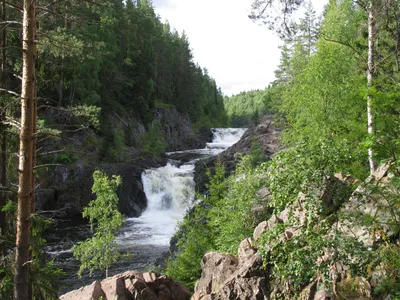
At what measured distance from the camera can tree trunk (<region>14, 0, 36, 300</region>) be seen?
18.4ft

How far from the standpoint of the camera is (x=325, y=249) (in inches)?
256

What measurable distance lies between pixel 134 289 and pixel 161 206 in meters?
17.7

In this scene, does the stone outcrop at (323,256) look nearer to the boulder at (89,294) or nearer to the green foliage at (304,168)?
the green foliage at (304,168)

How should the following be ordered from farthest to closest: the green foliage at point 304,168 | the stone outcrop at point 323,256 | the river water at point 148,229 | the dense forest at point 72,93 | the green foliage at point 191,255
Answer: the river water at point 148,229 → the green foliage at point 191,255 → the green foliage at point 304,168 → the stone outcrop at point 323,256 → the dense forest at point 72,93

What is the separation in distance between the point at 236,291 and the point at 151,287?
319 cm

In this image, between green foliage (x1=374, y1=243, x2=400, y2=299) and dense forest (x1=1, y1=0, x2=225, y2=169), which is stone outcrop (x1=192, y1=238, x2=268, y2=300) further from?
dense forest (x1=1, y1=0, x2=225, y2=169)

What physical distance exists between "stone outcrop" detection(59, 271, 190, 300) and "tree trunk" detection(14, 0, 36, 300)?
17.4ft

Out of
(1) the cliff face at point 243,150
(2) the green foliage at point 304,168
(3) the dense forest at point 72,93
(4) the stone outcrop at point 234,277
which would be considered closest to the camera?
(3) the dense forest at point 72,93

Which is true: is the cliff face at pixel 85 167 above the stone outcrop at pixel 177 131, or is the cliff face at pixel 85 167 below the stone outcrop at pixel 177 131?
below

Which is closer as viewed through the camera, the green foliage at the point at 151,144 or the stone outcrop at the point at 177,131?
the green foliage at the point at 151,144

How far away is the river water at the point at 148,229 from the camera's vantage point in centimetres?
1742

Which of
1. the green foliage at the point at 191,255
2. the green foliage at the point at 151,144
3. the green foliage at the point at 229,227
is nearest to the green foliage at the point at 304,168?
the green foliage at the point at 229,227

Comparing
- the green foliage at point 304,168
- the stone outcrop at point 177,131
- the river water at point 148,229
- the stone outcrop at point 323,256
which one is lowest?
the river water at point 148,229

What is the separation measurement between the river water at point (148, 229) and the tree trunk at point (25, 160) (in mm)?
6163
